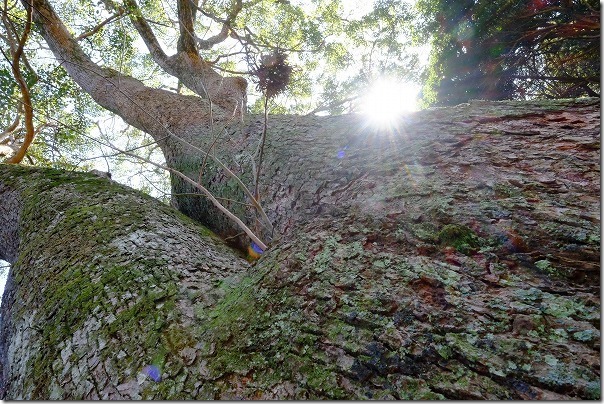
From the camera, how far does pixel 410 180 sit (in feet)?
4.58

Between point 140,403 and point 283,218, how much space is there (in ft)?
3.30

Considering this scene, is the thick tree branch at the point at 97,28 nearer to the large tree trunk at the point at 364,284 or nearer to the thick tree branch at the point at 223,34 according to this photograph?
the thick tree branch at the point at 223,34

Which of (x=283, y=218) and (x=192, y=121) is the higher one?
(x=192, y=121)

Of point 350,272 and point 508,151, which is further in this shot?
point 508,151

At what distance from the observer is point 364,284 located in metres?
1.02

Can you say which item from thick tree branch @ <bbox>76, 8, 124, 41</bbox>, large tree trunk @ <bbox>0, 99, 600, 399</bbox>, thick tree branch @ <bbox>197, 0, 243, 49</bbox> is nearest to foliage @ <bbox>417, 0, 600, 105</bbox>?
thick tree branch @ <bbox>197, 0, 243, 49</bbox>

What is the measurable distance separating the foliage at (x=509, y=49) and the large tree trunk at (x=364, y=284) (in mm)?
3448

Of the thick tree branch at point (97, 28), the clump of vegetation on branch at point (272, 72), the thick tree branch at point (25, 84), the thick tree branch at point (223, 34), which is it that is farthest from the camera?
the thick tree branch at point (223, 34)

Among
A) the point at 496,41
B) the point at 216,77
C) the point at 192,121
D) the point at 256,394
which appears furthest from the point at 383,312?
the point at 496,41

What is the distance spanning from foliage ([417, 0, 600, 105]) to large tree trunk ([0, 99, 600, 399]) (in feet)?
11.3

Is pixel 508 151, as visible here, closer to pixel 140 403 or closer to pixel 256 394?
pixel 256 394

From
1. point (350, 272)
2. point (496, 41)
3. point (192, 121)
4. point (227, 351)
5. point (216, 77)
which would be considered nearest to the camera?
point (227, 351)

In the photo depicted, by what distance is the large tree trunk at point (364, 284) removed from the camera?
786 millimetres

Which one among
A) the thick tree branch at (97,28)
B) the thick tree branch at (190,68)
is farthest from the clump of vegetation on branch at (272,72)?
the thick tree branch at (97,28)
